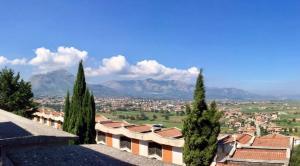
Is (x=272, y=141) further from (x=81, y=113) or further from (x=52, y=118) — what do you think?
(x=52, y=118)

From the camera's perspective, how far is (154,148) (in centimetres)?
4300

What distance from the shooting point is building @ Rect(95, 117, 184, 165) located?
39.8 meters

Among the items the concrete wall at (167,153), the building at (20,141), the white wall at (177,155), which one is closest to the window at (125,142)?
the concrete wall at (167,153)

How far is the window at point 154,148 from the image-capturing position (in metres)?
42.1

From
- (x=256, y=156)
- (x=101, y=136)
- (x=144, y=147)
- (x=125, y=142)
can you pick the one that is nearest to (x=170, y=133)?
(x=144, y=147)

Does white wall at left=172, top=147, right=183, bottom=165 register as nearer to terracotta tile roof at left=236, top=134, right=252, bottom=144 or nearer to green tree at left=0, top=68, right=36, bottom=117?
→ terracotta tile roof at left=236, top=134, right=252, bottom=144

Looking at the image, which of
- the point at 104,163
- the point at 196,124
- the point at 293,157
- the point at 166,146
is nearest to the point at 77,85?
the point at 166,146

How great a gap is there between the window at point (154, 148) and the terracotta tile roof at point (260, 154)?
13.9 m

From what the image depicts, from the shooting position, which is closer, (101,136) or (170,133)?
(170,133)

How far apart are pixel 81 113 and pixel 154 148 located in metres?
11.6

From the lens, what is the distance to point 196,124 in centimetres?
2645

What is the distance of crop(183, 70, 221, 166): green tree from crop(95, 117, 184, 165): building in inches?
466

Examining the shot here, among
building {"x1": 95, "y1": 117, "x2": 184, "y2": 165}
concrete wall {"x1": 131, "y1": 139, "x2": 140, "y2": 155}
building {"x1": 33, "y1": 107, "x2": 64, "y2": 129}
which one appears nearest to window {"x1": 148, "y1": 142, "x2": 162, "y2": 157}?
building {"x1": 95, "y1": 117, "x2": 184, "y2": 165}

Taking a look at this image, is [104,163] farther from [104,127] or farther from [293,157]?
[104,127]
